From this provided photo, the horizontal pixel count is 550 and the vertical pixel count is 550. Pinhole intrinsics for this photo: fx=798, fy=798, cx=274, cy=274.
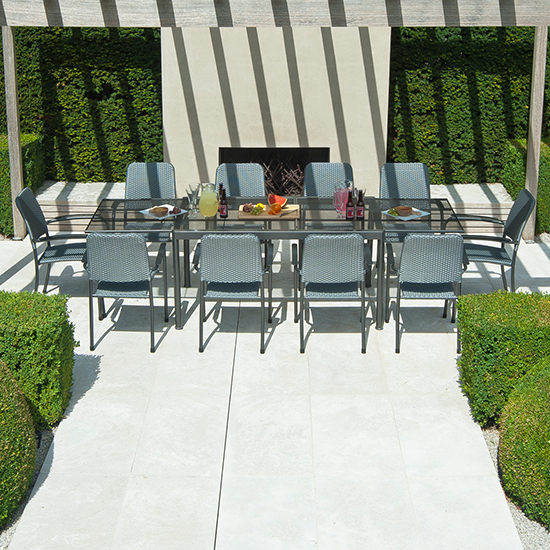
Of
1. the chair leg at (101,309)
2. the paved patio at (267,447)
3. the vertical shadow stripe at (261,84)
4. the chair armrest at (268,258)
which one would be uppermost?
the vertical shadow stripe at (261,84)

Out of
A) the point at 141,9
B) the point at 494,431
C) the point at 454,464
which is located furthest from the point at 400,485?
the point at 141,9

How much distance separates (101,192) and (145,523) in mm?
6059

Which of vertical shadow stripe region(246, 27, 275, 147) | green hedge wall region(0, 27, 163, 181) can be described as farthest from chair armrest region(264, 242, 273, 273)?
green hedge wall region(0, 27, 163, 181)

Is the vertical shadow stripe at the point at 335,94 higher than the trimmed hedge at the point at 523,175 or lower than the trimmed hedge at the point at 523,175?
higher

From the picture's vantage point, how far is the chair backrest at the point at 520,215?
22.6 feet

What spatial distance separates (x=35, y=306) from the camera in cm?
512

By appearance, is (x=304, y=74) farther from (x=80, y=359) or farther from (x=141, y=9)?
(x=80, y=359)

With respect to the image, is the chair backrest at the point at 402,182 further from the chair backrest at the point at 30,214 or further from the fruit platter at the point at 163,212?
the chair backrest at the point at 30,214

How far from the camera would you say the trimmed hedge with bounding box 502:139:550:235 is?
886 cm

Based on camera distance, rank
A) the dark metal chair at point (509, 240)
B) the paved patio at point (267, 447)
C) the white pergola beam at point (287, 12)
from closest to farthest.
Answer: the paved patio at point (267, 447) → the dark metal chair at point (509, 240) → the white pergola beam at point (287, 12)

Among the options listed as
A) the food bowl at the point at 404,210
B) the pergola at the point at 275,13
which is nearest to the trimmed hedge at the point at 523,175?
the pergola at the point at 275,13

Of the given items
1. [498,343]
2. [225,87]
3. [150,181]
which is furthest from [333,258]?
[225,87]

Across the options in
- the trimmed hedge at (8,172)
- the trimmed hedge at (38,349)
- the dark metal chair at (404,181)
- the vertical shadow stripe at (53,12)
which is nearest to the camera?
the trimmed hedge at (38,349)

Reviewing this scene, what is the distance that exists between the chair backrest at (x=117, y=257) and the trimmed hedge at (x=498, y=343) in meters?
2.42
